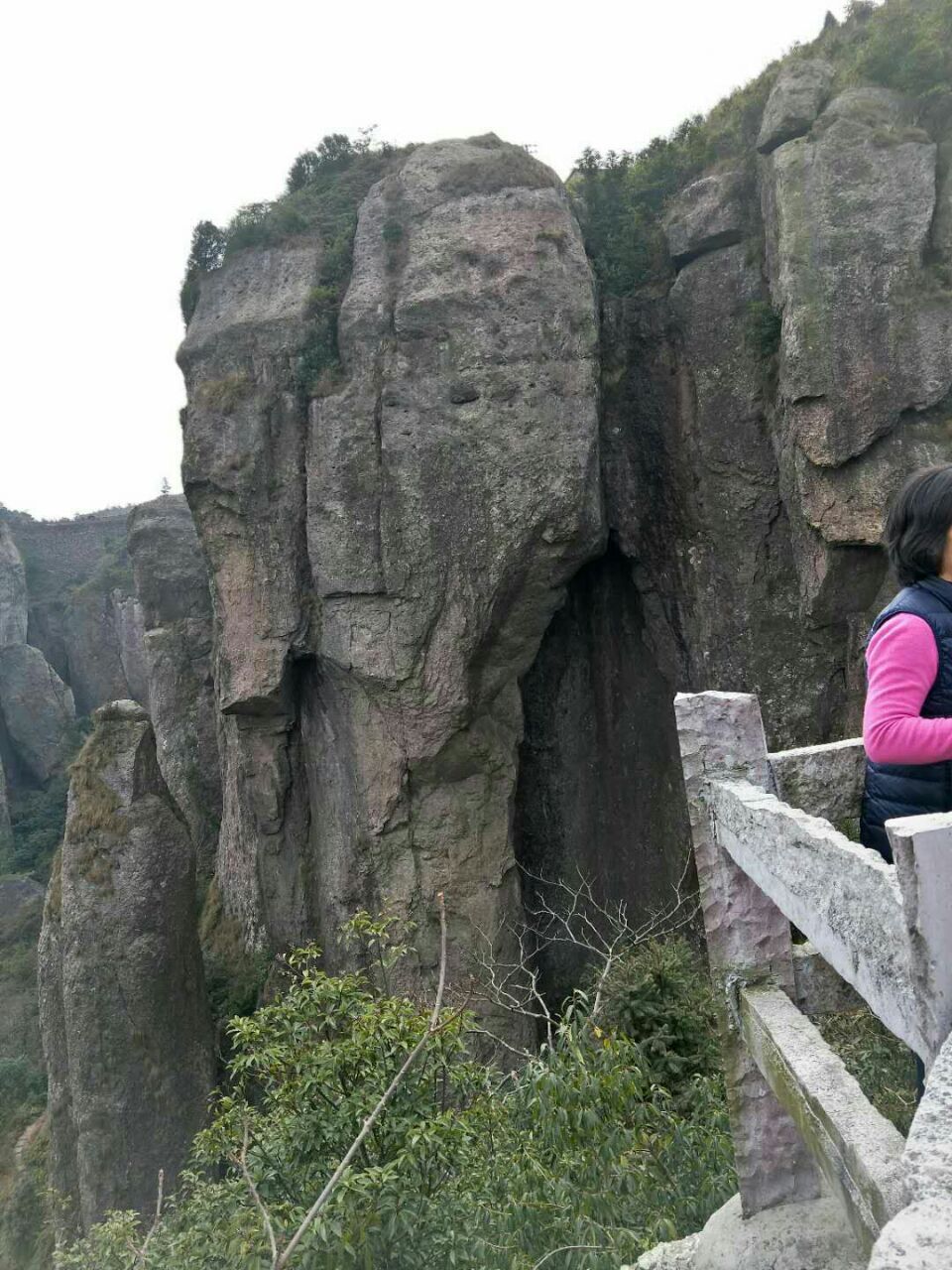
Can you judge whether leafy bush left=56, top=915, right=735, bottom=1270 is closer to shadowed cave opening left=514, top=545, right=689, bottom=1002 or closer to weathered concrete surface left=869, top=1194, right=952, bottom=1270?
weathered concrete surface left=869, top=1194, right=952, bottom=1270

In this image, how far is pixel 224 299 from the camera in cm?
1356

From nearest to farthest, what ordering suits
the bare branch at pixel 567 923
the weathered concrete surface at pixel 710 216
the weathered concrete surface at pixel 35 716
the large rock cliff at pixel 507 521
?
the large rock cliff at pixel 507 521 → the bare branch at pixel 567 923 → the weathered concrete surface at pixel 710 216 → the weathered concrete surface at pixel 35 716

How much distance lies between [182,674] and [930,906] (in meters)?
16.0

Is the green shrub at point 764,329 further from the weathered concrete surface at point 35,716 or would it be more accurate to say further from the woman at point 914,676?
the weathered concrete surface at point 35,716

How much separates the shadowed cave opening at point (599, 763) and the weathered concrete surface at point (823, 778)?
1036 centimetres

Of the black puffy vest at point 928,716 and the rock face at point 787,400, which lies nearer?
the black puffy vest at point 928,716

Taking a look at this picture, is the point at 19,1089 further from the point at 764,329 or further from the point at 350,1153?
the point at 764,329

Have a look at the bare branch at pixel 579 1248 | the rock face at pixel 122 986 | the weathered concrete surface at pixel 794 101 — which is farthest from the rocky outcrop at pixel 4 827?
the bare branch at pixel 579 1248

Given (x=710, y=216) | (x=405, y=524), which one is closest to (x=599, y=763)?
(x=405, y=524)

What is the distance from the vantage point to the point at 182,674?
53.9 ft

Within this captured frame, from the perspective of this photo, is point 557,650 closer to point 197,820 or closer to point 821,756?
point 197,820

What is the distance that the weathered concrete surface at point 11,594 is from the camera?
32.2 metres

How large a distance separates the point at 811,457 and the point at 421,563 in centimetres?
451

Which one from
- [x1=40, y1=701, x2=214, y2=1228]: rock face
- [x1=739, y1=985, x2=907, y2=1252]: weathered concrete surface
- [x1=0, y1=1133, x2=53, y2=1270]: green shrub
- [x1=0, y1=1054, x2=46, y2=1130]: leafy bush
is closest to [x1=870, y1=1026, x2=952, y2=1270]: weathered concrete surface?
[x1=739, y1=985, x2=907, y2=1252]: weathered concrete surface
